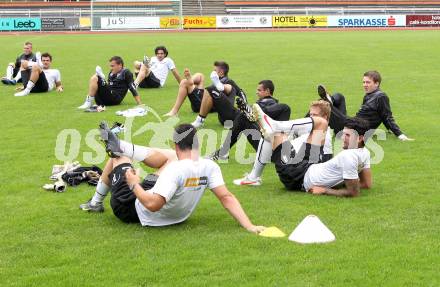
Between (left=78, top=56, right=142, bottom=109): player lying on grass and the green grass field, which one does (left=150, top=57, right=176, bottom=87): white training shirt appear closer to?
(left=78, top=56, right=142, bottom=109): player lying on grass

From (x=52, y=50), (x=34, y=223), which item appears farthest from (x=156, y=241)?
(x=52, y=50)

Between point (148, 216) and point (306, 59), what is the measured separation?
854 inches

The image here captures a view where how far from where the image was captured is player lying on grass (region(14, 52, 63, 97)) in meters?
19.1

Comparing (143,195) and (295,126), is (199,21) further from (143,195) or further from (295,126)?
(143,195)

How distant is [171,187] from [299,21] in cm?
5645

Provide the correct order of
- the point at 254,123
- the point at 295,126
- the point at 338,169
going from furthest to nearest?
the point at 254,123 → the point at 295,126 → the point at 338,169

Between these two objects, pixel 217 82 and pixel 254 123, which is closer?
pixel 254 123

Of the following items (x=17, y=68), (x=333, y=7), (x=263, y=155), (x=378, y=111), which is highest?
(x=333, y=7)

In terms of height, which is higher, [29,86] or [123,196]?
[29,86]

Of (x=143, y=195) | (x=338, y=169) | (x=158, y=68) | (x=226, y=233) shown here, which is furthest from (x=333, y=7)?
(x=143, y=195)

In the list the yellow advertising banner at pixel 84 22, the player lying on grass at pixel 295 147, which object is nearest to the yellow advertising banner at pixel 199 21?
the yellow advertising banner at pixel 84 22

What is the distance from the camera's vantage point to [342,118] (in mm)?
12031

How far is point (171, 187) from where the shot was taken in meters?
7.03

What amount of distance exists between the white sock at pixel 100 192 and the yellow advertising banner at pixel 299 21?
178 ft
